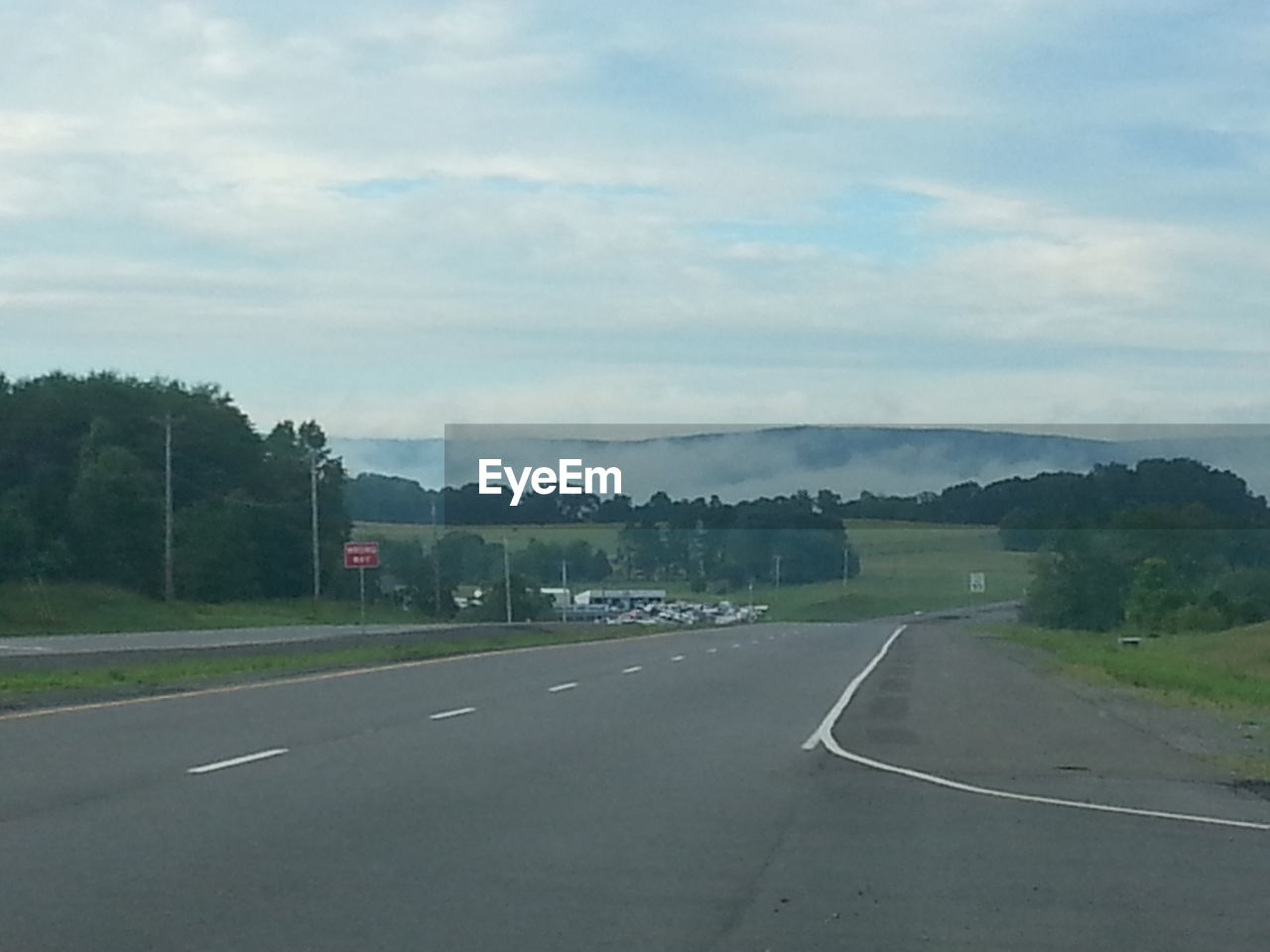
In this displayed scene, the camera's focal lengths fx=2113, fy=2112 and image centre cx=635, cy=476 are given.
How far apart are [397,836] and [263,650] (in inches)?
1322

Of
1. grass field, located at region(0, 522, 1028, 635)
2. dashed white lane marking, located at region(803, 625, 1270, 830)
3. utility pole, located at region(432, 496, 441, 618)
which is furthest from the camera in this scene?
utility pole, located at region(432, 496, 441, 618)

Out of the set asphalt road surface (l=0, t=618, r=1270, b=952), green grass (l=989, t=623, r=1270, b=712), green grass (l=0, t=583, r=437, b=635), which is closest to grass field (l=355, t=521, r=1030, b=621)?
green grass (l=0, t=583, r=437, b=635)

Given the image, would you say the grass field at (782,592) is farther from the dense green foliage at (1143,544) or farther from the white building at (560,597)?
the white building at (560,597)

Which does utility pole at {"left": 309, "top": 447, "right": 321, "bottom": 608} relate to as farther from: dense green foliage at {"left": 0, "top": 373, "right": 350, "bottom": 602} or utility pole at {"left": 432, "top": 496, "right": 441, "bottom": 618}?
utility pole at {"left": 432, "top": 496, "right": 441, "bottom": 618}

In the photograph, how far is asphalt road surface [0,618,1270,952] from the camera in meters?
9.93

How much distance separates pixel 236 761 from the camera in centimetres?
1766

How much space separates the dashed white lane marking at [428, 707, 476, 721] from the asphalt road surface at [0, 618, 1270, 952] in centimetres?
6

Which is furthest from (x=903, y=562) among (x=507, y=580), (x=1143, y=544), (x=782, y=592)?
(x=507, y=580)

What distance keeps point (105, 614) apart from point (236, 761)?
60026 millimetres

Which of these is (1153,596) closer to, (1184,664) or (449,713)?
(1184,664)

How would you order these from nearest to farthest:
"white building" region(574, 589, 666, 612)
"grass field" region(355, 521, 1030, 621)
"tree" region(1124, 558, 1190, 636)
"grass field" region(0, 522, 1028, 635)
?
"grass field" region(0, 522, 1028, 635)
"tree" region(1124, 558, 1190, 636)
"grass field" region(355, 521, 1030, 621)
"white building" region(574, 589, 666, 612)

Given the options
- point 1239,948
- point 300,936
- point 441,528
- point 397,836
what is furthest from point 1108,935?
point 441,528

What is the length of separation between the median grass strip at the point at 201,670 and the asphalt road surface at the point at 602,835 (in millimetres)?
5045

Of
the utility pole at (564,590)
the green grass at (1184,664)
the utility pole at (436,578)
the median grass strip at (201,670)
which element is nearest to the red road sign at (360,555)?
the median grass strip at (201,670)
